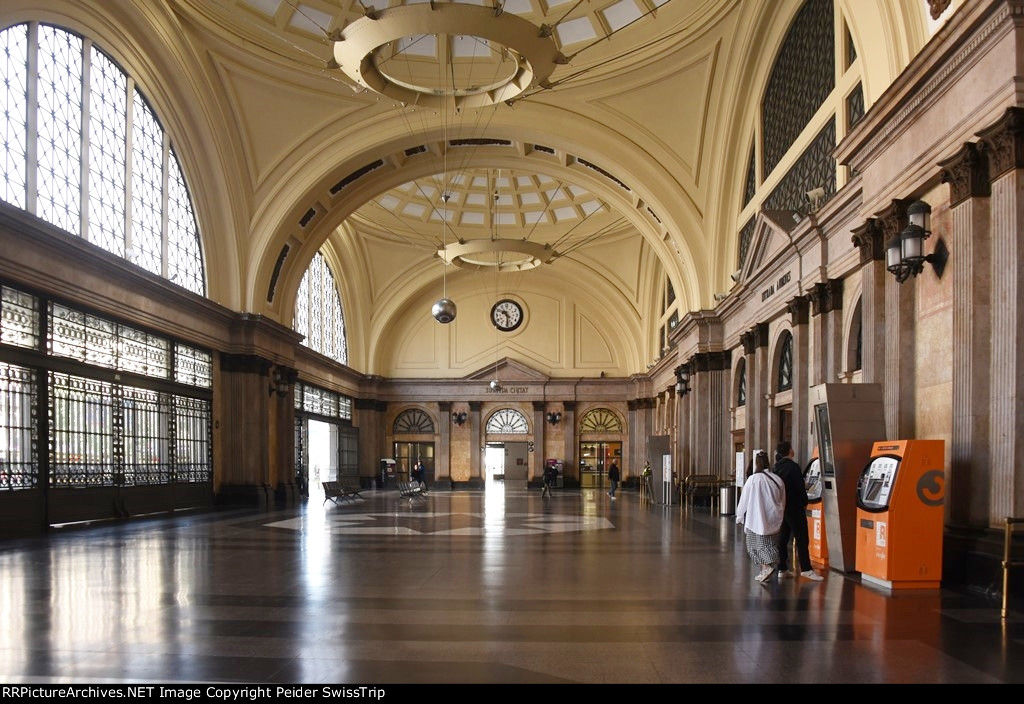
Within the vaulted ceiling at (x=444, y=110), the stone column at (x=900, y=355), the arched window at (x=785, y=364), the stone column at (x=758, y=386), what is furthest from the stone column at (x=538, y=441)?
the stone column at (x=900, y=355)

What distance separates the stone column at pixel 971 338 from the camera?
26.1ft

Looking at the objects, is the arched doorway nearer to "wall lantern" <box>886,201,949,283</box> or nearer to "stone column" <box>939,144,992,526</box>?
"wall lantern" <box>886,201,949,283</box>

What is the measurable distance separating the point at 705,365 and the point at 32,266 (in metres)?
15.5

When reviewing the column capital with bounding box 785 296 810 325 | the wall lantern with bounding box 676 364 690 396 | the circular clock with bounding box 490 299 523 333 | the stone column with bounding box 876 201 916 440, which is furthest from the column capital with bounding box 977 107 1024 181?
the circular clock with bounding box 490 299 523 333

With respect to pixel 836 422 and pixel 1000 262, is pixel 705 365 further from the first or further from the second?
pixel 1000 262

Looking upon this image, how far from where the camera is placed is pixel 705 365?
22266mm

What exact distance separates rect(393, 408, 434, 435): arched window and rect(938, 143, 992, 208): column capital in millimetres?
32203

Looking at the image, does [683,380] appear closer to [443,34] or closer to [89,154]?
[443,34]

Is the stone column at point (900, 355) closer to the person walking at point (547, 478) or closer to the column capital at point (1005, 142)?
the column capital at point (1005, 142)

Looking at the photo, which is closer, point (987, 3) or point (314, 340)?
point (987, 3)

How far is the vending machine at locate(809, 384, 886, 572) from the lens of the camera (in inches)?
363

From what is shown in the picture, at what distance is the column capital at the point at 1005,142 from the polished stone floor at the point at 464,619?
385 cm

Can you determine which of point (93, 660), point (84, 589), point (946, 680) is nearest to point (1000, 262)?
point (946, 680)

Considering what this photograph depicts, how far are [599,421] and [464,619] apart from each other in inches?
1290
